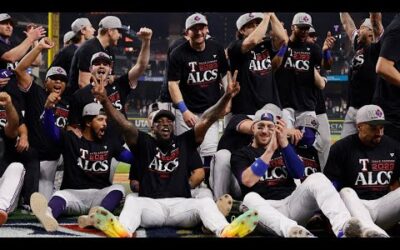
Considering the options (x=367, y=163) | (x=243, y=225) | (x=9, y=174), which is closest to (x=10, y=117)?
(x=9, y=174)

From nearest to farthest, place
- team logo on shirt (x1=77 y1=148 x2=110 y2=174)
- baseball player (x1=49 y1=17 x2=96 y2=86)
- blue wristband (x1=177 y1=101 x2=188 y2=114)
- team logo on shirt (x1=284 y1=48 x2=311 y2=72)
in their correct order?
team logo on shirt (x1=77 y1=148 x2=110 y2=174)
blue wristband (x1=177 y1=101 x2=188 y2=114)
team logo on shirt (x1=284 y1=48 x2=311 y2=72)
baseball player (x1=49 y1=17 x2=96 y2=86)

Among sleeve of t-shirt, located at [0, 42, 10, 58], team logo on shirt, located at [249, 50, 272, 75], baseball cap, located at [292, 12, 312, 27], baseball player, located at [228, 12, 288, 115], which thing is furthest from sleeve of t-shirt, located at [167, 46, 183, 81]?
sleeve of t-shirt, located at [0, 42, 10, 58]

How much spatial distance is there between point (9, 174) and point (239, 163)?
163cm

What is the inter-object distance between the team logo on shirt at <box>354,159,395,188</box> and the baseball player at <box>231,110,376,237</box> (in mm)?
383

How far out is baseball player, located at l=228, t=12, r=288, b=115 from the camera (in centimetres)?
481

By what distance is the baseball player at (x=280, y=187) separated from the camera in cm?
339

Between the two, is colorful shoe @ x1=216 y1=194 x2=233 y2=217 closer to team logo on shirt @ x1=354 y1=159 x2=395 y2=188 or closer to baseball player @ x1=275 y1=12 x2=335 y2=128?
team logo on shirt @ x1=354 y1=159 x2=395 y2=188

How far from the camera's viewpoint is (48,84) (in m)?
4.97

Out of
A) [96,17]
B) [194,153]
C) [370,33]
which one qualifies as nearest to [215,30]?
[96,17]

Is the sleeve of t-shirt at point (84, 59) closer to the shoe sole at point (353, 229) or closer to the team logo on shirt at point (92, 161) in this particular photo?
the team logo on shirt at point (92, 161)

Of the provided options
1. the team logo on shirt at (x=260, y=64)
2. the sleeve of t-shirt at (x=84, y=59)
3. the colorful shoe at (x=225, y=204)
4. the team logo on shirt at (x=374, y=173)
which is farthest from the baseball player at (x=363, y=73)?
the sleeve of t-shirt at (x=84, y=59)

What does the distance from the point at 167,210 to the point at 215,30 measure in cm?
1452

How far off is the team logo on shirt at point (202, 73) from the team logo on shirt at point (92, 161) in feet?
3.36

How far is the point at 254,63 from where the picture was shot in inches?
192
